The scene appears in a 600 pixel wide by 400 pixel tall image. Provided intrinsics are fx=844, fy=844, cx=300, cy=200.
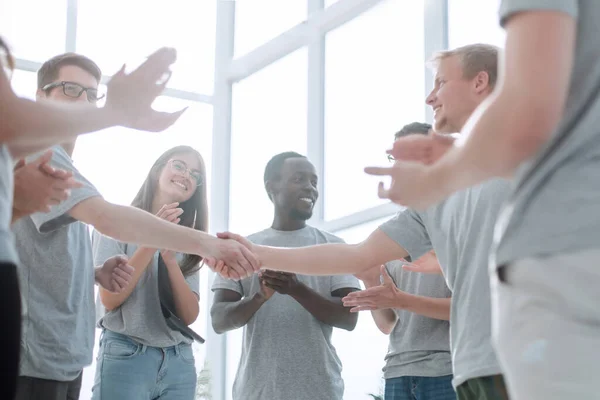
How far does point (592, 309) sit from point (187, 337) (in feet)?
7.60

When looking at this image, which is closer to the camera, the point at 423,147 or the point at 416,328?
the point at 423,147

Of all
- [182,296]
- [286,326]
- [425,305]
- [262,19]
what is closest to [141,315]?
[182,296]

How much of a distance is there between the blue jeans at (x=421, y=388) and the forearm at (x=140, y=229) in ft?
2.62

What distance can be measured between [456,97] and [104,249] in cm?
152

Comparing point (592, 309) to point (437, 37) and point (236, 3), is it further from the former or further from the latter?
point (236, 3)

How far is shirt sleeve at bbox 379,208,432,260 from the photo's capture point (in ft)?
7.51

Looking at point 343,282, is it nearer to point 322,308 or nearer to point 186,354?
point 322,308

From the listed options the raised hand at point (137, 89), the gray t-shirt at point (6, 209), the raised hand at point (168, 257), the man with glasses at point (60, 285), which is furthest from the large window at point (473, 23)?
the gray t-shirt at point (6, 209)

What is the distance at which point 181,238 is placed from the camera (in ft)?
8.67

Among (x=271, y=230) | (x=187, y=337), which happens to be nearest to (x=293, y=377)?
(x=187, y=337)

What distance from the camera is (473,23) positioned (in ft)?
13.3

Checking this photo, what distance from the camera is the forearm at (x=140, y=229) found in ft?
7.94

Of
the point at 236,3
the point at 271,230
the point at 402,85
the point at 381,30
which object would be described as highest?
the point at 236,3

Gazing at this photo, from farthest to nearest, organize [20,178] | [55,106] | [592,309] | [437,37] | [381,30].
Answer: [381,30] → [437,37] → [20,178] → [55,106] → [592,309]
